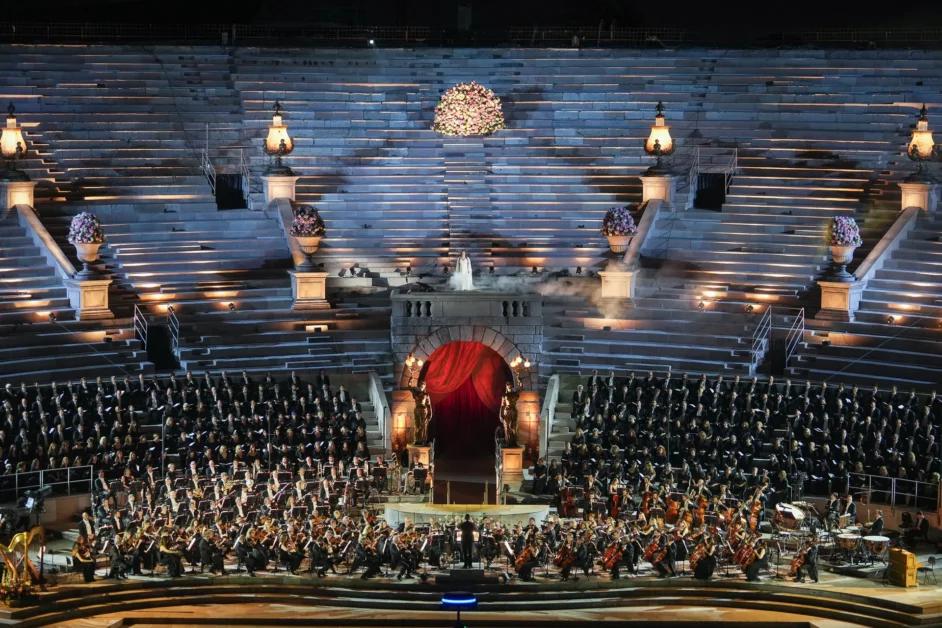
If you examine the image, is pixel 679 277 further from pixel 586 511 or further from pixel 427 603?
pixel 427 603

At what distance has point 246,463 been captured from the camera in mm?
42031

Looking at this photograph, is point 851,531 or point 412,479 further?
point 412,479

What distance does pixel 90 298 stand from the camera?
1837 inches

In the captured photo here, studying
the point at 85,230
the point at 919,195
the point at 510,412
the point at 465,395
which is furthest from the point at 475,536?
the point at 919,195

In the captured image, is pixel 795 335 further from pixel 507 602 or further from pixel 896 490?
pixel 507 602

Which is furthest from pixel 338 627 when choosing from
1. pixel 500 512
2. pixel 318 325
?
pixel 318 325

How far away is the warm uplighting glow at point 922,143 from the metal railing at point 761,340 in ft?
20.0

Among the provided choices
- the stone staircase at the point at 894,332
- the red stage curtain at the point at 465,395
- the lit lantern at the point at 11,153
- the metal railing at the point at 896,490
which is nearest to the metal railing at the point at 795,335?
the stone staircase at the point at 894,332

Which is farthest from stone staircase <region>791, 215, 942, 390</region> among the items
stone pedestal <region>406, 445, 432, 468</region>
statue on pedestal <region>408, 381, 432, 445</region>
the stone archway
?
stone pedestal <region>406, 445, 432, 468</region>

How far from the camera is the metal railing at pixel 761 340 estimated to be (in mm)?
45688

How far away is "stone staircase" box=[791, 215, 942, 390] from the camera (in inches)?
1741

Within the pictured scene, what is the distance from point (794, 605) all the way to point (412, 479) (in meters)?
9.29

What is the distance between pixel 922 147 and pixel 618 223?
301 inches

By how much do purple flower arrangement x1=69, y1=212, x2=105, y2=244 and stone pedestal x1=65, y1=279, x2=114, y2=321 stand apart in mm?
1082
